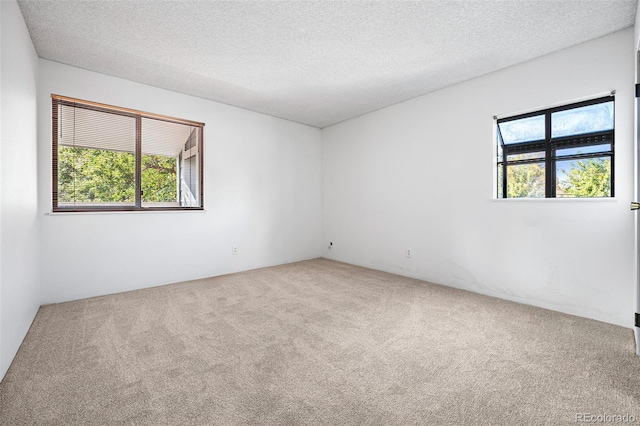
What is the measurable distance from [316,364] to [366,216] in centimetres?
331

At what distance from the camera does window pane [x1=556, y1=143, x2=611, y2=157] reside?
2779 millimetres

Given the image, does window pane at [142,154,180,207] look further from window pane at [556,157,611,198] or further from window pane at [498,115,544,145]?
window pane at [556,157,611,198]

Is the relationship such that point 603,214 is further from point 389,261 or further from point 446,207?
point 389,261

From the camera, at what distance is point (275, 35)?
2707mm

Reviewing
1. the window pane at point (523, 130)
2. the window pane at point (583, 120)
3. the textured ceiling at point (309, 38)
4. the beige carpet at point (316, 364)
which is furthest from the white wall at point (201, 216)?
the window pane at point (583, 120)

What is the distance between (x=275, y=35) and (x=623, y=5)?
9.44 ft

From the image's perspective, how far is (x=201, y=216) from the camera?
170 inches

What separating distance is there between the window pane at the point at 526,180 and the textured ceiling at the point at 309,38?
1175 millimetres

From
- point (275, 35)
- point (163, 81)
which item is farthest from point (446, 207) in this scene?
point (163, 81)

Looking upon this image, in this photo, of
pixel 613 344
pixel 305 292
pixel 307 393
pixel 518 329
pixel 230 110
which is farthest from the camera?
pixel 230 110

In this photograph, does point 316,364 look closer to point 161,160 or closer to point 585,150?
point 585,150

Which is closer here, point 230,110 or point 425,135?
point 425,135

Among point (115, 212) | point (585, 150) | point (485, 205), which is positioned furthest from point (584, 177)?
point (115, 212)

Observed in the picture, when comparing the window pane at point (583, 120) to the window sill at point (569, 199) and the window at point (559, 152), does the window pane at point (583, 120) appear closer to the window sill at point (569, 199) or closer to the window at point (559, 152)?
the window at point (559, 152)
